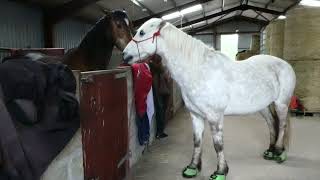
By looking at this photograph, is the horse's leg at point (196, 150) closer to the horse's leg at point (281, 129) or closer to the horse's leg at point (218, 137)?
the horse's leg at point (218, 137)

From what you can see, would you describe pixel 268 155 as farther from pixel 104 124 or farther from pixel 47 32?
pixel 47 32

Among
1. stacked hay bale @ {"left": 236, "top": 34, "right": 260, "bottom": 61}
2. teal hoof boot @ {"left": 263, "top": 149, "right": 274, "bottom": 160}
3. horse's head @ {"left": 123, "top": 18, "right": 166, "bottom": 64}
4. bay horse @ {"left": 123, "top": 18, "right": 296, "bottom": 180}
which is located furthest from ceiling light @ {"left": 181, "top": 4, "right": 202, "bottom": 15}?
horse's head @ {"left": 123, "top": 18, "right": 166, "bottom": 64}

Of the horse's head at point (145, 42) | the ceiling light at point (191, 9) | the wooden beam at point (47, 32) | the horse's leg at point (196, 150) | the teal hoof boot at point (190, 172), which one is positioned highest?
the ceiling light at point (191, 9)

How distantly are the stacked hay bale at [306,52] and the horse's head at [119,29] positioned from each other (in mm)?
3903

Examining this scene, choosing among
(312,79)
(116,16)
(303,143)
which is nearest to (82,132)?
(116,16)

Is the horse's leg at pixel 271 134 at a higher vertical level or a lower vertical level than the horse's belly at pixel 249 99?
lower

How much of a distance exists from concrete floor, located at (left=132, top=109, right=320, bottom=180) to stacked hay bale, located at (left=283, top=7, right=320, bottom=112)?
0.89 meters

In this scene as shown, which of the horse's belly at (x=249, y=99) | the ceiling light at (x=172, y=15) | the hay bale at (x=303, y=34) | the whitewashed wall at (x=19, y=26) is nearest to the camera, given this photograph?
the horse's belly at (x=249, y=99)

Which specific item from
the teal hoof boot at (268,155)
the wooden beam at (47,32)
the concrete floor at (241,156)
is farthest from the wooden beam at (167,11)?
the teal hoof boot at (268,155)

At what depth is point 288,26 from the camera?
20.3 feet

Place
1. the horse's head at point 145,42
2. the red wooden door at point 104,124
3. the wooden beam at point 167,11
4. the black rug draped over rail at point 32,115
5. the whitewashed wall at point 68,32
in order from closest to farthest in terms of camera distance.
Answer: the black rug draped over rail at point 32,115 → the red wooden door at point 104,124 → the horse's head at point 145,42 → the whitewashed wall at point 68,32 → the wooden beam at point 167,11

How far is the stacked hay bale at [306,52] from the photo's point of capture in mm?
5832

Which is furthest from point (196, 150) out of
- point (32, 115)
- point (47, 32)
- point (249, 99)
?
point (47, 32)

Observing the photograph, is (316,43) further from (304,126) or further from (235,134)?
(235,134)
